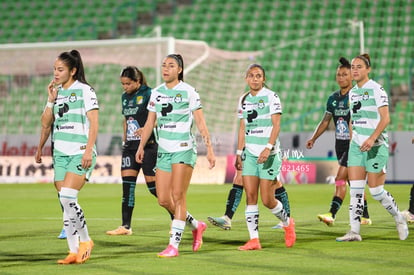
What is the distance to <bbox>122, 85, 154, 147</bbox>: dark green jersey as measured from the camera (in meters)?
11.6

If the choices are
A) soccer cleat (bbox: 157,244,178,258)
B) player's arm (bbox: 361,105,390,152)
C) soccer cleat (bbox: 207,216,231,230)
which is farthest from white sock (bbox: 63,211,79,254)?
player's arm (bbox: 361,105,390,152)

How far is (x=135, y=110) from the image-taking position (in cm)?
1166

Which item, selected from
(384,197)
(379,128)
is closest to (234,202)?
(384,197)

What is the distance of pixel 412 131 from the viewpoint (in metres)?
25.5

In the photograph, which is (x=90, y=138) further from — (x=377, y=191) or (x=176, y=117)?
(x=377, y=191)

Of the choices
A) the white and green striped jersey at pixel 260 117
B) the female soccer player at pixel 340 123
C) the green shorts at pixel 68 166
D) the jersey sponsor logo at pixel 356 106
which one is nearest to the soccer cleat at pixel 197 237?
the white and green striped jersey at pixel 260 117

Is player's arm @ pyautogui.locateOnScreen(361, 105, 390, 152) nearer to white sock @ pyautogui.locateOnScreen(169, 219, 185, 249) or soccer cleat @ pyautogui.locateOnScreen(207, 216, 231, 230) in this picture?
white sock @ pyautogui.locateOnScreen(169, 219, 185, 249)

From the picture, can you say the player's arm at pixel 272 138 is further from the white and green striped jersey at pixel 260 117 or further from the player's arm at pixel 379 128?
the player's arm at pixel 379 128

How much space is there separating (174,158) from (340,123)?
403cm

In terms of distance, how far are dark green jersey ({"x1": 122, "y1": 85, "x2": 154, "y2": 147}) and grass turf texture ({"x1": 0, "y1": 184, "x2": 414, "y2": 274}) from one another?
137 cm

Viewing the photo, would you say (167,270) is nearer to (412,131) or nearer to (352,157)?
(352,157)

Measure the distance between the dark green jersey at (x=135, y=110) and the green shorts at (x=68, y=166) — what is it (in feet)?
9.72

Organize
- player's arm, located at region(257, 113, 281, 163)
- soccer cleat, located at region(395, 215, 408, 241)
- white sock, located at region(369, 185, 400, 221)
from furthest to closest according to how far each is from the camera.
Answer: soccer cleat, located at region(395, 215, 408, 241), white sock, located at region(369, 185, 400, 221), player's arm, located at region(257, 113, 281, 163)

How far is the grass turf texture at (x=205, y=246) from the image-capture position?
8172 millimetres
